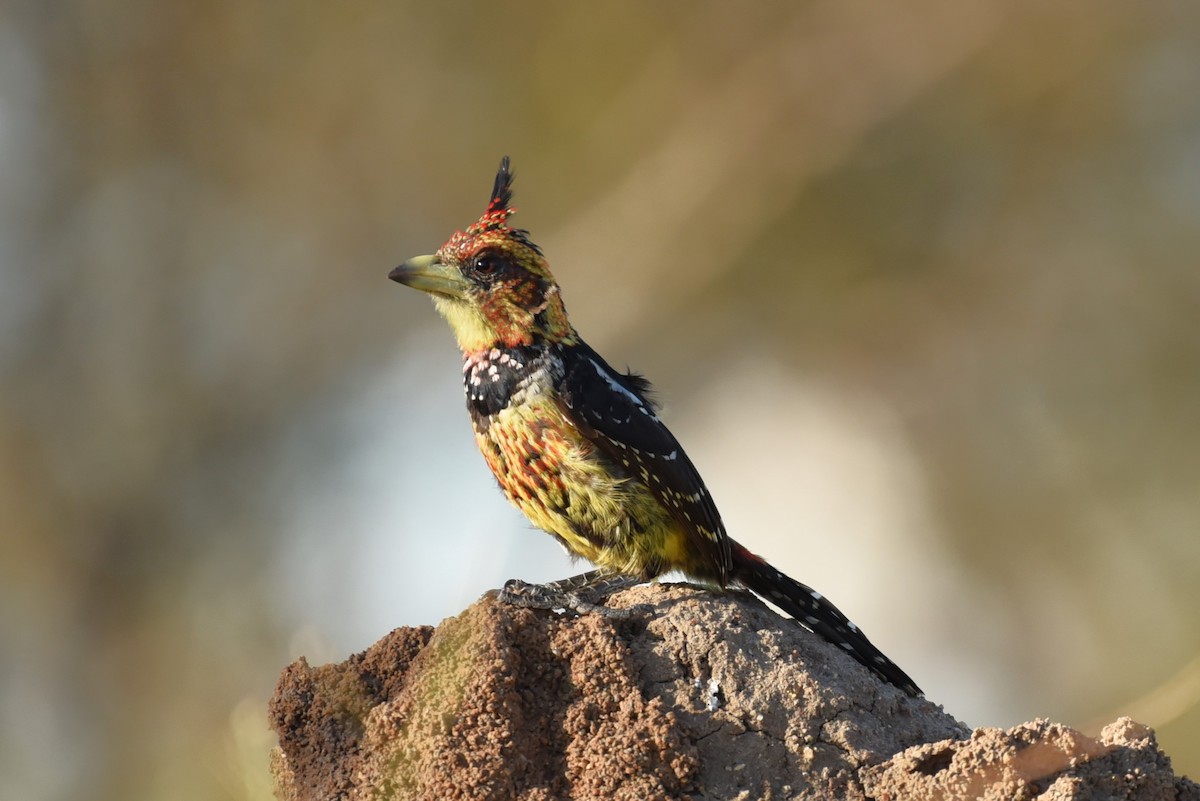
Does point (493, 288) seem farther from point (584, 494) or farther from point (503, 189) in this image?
point (584, 494)

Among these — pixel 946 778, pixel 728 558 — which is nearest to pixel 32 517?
pixel 728 558

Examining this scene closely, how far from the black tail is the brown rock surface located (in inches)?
11.9

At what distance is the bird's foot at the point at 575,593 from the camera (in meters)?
3.37

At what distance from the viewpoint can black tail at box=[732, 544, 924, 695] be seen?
12.2ft

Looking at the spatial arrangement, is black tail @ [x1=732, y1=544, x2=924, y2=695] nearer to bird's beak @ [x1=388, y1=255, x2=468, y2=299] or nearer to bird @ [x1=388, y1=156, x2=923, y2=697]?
bird @ [x1=388, y1=156, x2=923, y2=697]

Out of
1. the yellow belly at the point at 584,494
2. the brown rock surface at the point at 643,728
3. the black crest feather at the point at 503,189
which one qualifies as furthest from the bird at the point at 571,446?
the brown rock surface at the point at 643,728

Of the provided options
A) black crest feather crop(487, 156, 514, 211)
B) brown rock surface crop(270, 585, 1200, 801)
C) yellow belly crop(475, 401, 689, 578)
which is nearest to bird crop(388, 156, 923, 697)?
yellow belly crop(475, 401, 689, 578)

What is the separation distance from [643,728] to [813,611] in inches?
41.9

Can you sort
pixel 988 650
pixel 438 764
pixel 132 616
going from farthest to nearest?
pixel 132 616
pixel 988 650
pixel 438 764

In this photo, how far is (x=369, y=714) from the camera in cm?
316

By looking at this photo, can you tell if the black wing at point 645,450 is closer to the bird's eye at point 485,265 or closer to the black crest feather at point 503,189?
the bird's eye at point 485,265

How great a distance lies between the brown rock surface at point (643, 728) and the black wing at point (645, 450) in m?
0.68

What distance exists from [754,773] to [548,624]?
60 cm

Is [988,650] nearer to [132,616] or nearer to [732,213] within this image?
[732,213]
